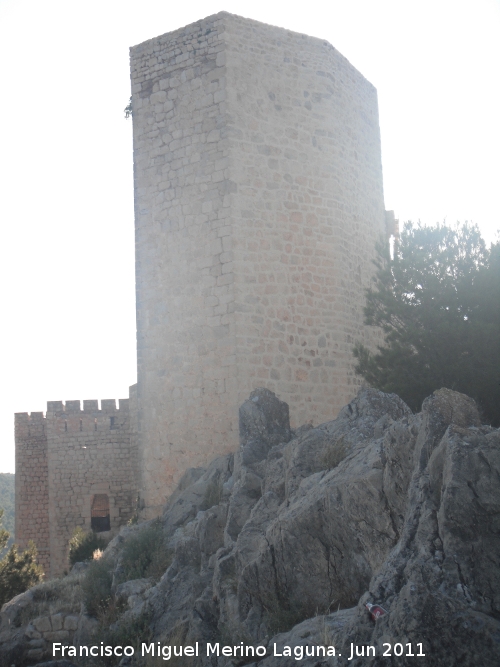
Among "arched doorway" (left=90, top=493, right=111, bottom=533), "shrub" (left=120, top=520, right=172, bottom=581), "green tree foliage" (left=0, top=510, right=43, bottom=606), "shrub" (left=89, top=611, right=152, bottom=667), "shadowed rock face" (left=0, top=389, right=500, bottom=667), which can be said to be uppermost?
"shadowed rock face" (left=0, top=389, right=500, bottom=667)

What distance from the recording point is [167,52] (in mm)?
11297

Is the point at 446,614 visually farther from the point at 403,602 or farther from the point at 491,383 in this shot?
the point at 491,383

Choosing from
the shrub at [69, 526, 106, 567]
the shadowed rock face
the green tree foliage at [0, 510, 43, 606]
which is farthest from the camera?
the shrub at [69, 526, 106, 567]

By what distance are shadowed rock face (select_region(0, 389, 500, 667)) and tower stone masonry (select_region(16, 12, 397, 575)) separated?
1663 mm

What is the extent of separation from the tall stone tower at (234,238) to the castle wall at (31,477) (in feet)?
33.3

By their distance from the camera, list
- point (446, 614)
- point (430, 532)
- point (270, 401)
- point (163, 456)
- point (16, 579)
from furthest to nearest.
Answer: point (16, 579) → point (163, 456) → point (270, 401) → point (430, 532) → point (446, 614)

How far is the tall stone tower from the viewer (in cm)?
1028

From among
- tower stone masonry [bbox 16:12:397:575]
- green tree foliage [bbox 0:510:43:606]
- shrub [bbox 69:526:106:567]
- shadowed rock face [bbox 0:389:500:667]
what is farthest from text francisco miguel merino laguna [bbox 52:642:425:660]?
shrub [bbox 69:526:106:567]

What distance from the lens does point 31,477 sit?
20.1 m

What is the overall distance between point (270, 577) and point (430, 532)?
194cm

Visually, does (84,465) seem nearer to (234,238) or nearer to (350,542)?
(234,238)

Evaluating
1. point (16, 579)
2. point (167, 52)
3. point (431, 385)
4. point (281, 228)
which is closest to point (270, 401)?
point (431, 385)

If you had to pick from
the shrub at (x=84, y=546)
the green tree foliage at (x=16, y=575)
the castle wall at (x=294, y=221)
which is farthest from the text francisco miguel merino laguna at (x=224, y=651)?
the shrub at (x=84, y=546)

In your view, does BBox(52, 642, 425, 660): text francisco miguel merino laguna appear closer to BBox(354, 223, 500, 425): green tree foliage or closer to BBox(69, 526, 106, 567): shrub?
BBox(354, 223, 500, 425): green tree foliage
